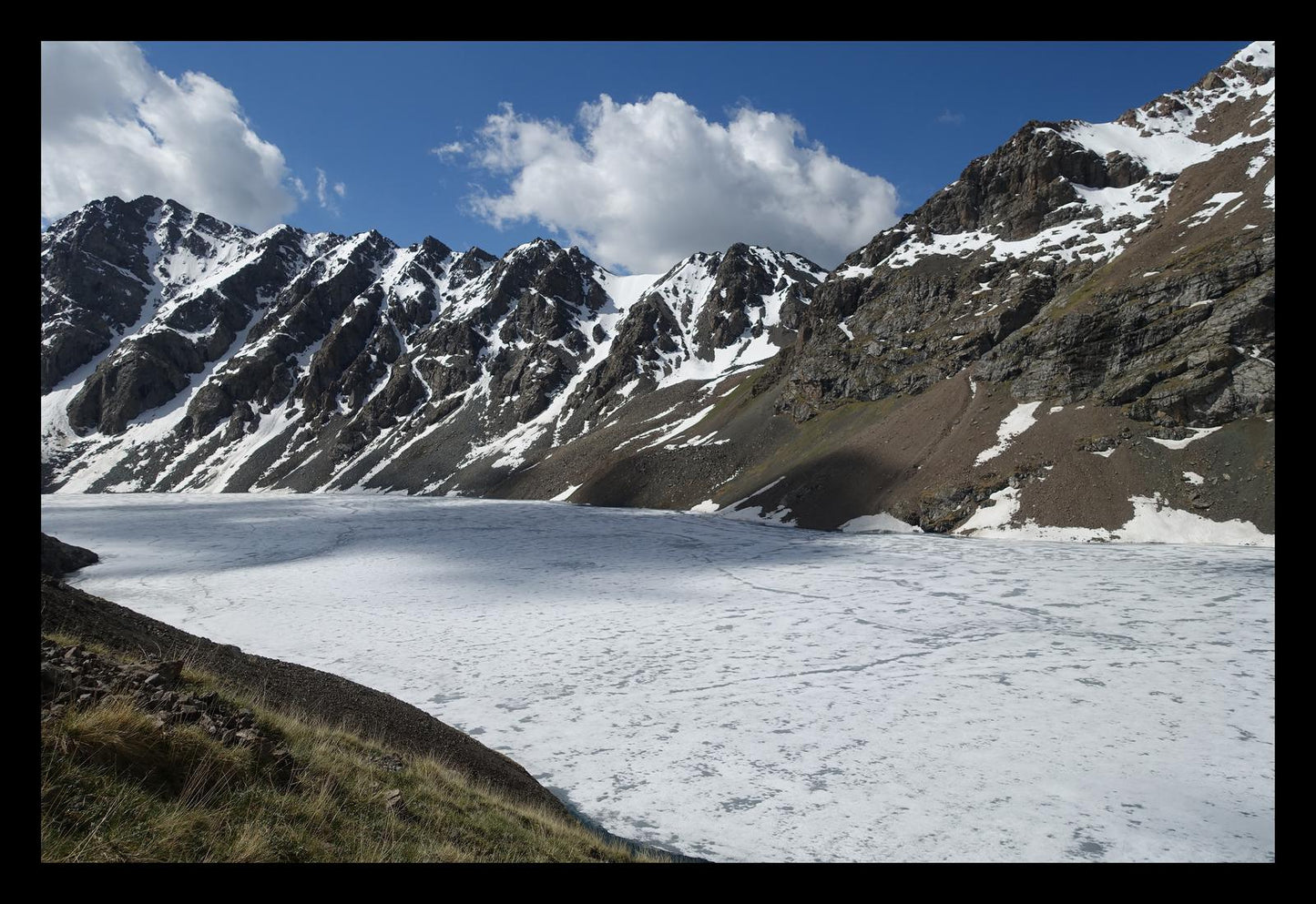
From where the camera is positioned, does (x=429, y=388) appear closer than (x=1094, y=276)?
No

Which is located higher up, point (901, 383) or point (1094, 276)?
point (1094, 276)

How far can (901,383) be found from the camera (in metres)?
67.6

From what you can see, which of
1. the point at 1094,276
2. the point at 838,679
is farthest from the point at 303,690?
the point at 1094,276

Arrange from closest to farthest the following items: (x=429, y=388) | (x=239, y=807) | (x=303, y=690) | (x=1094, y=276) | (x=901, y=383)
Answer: (x=239, y=807) → (x=303, y=690) → (x=1094, y=276) → (x=901, y=383) → (x=429, y=388)

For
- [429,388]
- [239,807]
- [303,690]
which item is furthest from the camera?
[429,388]

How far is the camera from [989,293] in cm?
7256

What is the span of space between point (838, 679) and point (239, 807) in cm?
1357

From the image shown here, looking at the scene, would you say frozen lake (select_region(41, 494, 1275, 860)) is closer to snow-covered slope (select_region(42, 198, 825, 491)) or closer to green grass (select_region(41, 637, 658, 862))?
green grass (select_region(41, 637, 658, 862))

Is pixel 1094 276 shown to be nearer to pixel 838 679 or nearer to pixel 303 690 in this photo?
pixel 838 679

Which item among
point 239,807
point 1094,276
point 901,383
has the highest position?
point 1094,276

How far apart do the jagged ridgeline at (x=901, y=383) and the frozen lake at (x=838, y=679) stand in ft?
40.5

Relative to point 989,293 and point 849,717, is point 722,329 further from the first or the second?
point 849,717
